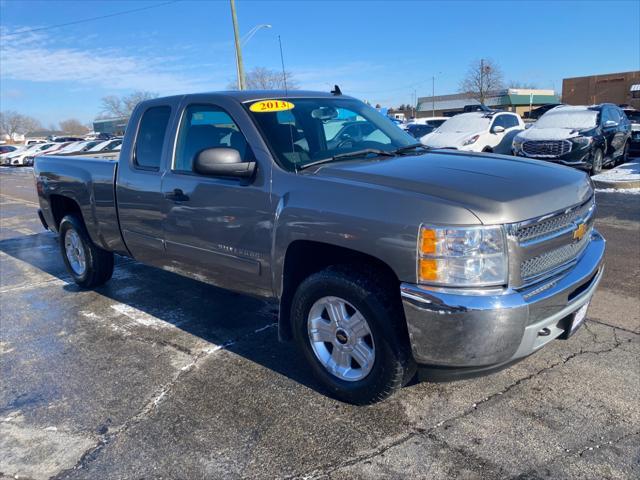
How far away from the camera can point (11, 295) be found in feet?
19.5

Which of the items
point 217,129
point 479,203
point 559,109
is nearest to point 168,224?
point 217,129

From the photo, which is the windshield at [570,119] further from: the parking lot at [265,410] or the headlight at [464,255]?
the headlight at [464,255]

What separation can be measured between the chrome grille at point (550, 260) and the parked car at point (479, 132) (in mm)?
10260

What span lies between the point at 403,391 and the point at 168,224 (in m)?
2.20

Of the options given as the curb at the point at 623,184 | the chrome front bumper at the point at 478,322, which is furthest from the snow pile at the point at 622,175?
the chrome front bumper at the point at 478,322

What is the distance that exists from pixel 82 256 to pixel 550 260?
190 inches

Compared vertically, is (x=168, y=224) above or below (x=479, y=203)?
below

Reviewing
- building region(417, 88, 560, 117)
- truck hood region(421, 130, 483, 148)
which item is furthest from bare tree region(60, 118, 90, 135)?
truck hood region(421, 130, 483, 148)

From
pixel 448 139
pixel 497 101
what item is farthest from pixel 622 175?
pixel 497 101

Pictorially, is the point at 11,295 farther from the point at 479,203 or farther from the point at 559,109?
the point at 559,109

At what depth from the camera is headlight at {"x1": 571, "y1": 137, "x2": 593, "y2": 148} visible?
11.7 metres

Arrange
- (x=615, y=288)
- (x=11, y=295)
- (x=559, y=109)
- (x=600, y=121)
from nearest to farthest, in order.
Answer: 1. (x=615, y=288)
2. (x=11, y=295)
3. (x=600, y=121)
4. (x=559, y=109)

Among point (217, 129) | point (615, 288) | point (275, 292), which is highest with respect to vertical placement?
point (217, 129)

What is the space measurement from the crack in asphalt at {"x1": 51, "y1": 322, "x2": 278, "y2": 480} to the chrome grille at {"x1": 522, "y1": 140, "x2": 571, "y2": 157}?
9.55 meters
